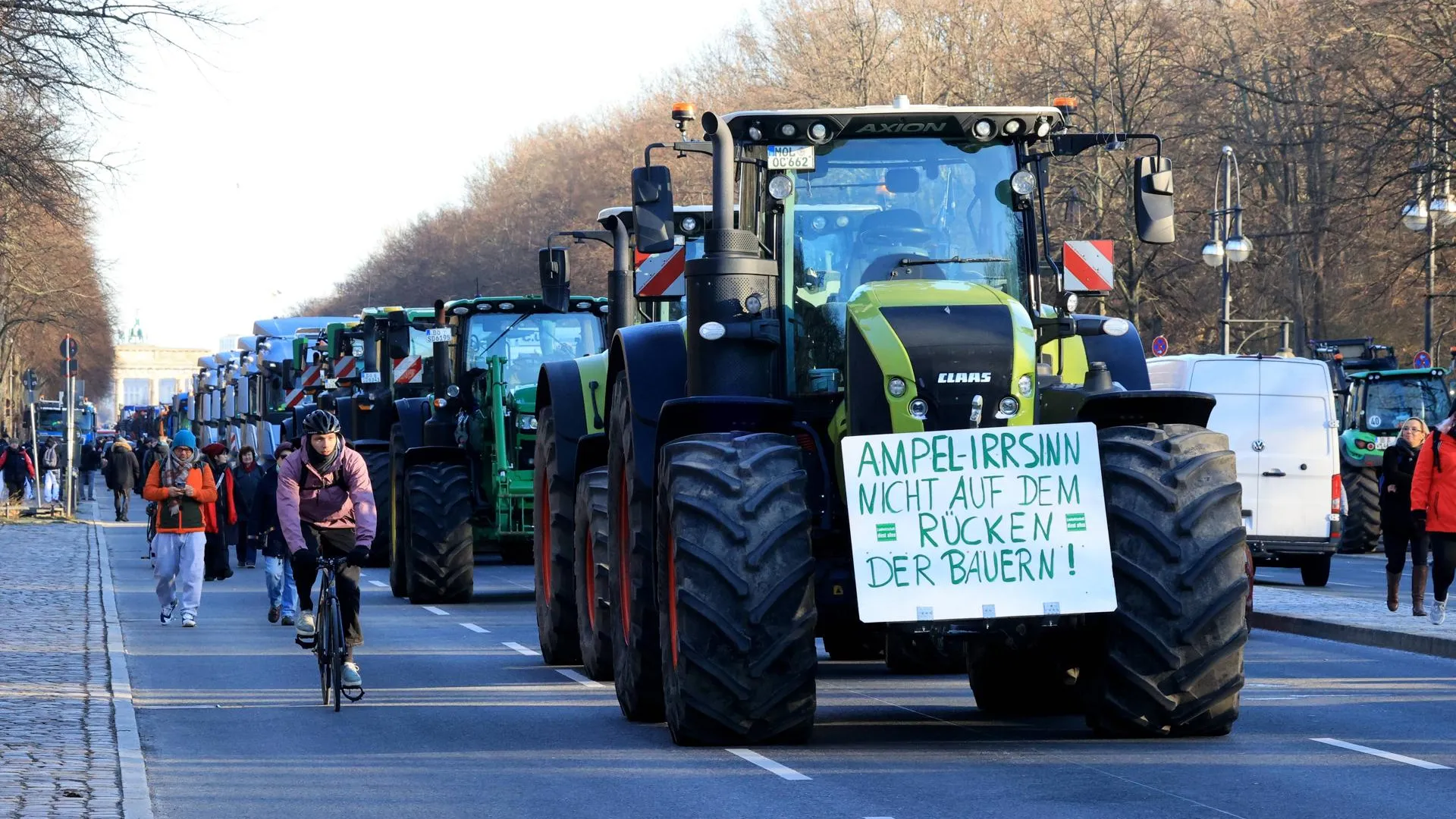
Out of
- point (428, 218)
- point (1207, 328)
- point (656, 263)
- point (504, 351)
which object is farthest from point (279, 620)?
point (428, 218)

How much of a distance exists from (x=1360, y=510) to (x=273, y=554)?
16961 mm

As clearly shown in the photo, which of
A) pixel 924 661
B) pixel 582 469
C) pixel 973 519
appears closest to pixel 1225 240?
pixel 924 661

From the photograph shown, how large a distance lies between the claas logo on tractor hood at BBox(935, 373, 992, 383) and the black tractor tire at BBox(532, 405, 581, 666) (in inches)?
214

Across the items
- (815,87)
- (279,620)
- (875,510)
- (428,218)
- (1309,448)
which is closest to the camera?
(875,510)

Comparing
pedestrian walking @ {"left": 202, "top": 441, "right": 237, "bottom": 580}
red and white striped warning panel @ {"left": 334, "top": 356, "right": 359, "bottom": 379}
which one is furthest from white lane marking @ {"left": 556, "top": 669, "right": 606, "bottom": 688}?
red and white striped warning panel @ {"left": 334, "top": 356, "right": 359, "bottom": 379}

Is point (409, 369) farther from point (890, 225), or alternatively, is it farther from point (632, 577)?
point (890, 225)

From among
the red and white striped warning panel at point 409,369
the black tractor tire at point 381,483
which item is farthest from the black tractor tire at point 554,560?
the red and white striped warning panel at point 409,369

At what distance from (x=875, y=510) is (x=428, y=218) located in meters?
85.6

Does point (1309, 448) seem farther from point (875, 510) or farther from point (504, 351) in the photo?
point (875, 510)

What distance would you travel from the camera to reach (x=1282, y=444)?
2434 cm

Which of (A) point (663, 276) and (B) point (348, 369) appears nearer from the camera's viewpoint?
(A) point (663, 276)

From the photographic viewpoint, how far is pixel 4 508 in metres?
49.6

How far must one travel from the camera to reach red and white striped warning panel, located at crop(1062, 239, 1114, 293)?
39.0 ft

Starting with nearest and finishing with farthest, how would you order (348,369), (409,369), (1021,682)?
(1021,682) → (409,369) → (348,369)
